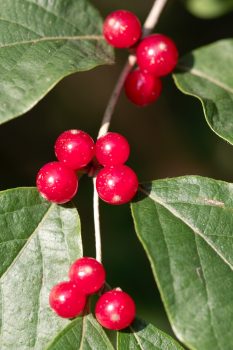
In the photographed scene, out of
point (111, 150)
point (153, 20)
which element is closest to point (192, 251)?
point (111, 150)

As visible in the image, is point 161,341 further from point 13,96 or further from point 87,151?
point 13,96

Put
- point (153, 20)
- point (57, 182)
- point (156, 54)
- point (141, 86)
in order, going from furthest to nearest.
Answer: point (153, 20), point (141, 86), point (156, 54), point (57, 182)

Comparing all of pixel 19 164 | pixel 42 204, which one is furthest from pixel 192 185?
pixel 19 164

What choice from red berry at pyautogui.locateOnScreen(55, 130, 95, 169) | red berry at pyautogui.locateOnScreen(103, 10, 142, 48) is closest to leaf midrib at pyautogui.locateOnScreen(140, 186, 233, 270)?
red berry at pyautogui.locateOnScreen(55, 130, 95, 169)

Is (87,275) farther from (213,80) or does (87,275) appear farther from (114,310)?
(213,80)

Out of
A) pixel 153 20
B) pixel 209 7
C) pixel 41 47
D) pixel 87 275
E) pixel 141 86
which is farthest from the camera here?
pixel 209 7

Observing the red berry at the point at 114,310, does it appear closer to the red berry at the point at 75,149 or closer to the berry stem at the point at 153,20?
the red berry at the point at 75,149

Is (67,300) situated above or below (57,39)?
below
